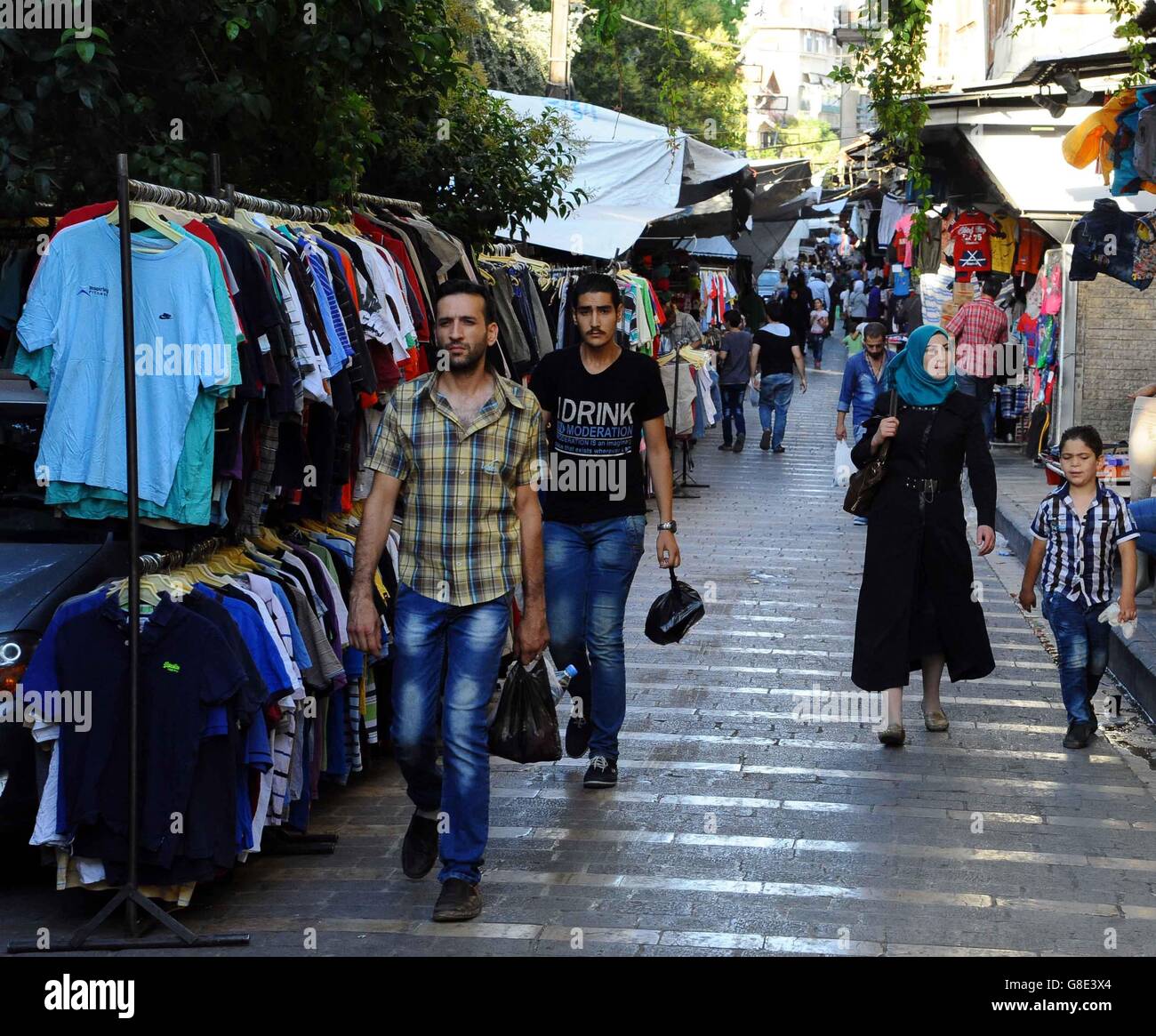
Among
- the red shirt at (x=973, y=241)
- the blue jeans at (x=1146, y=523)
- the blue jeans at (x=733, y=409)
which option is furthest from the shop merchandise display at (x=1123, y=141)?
the blue jeans at (x=733, y=409)

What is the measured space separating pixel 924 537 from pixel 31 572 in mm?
4137

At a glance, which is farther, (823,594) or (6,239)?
(823,594)

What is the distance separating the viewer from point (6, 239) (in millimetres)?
7277

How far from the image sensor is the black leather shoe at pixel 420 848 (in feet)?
18.9

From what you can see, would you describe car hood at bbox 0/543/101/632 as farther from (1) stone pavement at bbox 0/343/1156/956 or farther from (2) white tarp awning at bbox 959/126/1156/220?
(2) white tarp awning at bbox 959/126/1156/220

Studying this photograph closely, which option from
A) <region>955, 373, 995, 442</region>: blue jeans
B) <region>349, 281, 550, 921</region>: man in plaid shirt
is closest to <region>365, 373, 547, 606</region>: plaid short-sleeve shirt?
<region>349, 281, 550, 921</region>: man in plaid shirt

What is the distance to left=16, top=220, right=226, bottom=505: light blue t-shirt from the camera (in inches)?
219

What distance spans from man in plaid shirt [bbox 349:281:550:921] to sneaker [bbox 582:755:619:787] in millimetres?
1551

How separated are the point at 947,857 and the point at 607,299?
8.67 feet

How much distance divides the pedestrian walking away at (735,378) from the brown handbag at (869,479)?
14.5 meters

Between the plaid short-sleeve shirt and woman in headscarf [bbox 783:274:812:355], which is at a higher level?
woman in headscarf [bbox 783:274:812:355]

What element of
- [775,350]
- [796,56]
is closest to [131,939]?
[775,350]

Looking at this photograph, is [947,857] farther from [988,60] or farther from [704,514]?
[988,60]
